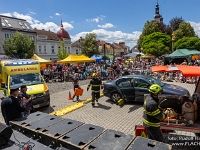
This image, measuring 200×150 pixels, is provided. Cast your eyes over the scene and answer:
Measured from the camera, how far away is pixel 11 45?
27891 millimetres

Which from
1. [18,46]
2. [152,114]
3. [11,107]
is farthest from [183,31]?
[11,107]

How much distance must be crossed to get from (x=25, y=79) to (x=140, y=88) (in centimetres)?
641

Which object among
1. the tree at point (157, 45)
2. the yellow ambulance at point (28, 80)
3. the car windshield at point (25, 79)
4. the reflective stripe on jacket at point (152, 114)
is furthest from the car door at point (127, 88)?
the tree at point (157, 45)

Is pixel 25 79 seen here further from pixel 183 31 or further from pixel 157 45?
pixel 183 31

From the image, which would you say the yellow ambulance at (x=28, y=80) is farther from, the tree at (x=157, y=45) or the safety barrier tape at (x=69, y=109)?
the tree at (x=157, y=45)

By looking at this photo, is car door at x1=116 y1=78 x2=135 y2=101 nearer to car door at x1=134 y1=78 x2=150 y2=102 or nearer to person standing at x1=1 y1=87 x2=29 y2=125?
car door at x1=134 y1=78 x2=150 y2=102

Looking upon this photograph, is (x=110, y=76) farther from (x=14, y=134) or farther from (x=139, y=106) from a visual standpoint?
(x=14, y=134)

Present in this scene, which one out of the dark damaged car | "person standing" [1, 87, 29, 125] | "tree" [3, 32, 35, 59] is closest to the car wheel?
the dark damaged car

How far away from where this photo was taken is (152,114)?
406cm

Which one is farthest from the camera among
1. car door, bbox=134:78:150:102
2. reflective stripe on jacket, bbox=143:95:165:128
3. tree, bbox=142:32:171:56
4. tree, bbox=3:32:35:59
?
tree, bbox=142:32:171:56

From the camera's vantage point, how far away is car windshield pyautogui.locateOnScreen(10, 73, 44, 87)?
9180 mm

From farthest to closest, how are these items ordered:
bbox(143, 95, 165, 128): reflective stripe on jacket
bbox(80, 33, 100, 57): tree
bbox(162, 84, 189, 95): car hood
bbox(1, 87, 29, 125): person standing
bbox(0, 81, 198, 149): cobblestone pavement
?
bbox(80, 33, 100, 57): tree, bbox(162, 84, 189, 95): car hood, bbox(0, 81, 198, 149): cobblestone pavement, bbox(1, 87, 29, 125): person standing, bbox(143, 95, 165, 128): reflective stripe on jacket

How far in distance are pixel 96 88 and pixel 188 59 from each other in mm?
19750

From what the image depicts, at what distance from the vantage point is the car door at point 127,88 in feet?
30.6
